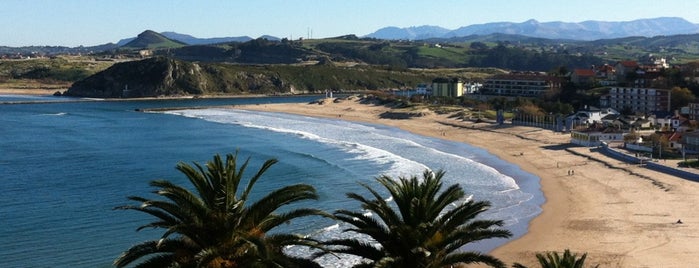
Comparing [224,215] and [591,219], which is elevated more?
[224,215]

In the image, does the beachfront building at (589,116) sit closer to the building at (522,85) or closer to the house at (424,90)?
the building at (522,85)

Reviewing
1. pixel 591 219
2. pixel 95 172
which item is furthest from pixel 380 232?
pixel 95 172

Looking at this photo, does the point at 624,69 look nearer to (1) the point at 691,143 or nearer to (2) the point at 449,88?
(2) the point at 449,88

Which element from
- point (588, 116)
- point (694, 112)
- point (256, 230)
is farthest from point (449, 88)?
point (256, 230)

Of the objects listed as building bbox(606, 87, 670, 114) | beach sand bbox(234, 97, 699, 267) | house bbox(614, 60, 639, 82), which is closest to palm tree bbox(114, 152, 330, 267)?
beach sand bbox(234, 97, 699, 267)

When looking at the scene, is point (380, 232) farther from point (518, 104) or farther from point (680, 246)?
point (518, 104)
